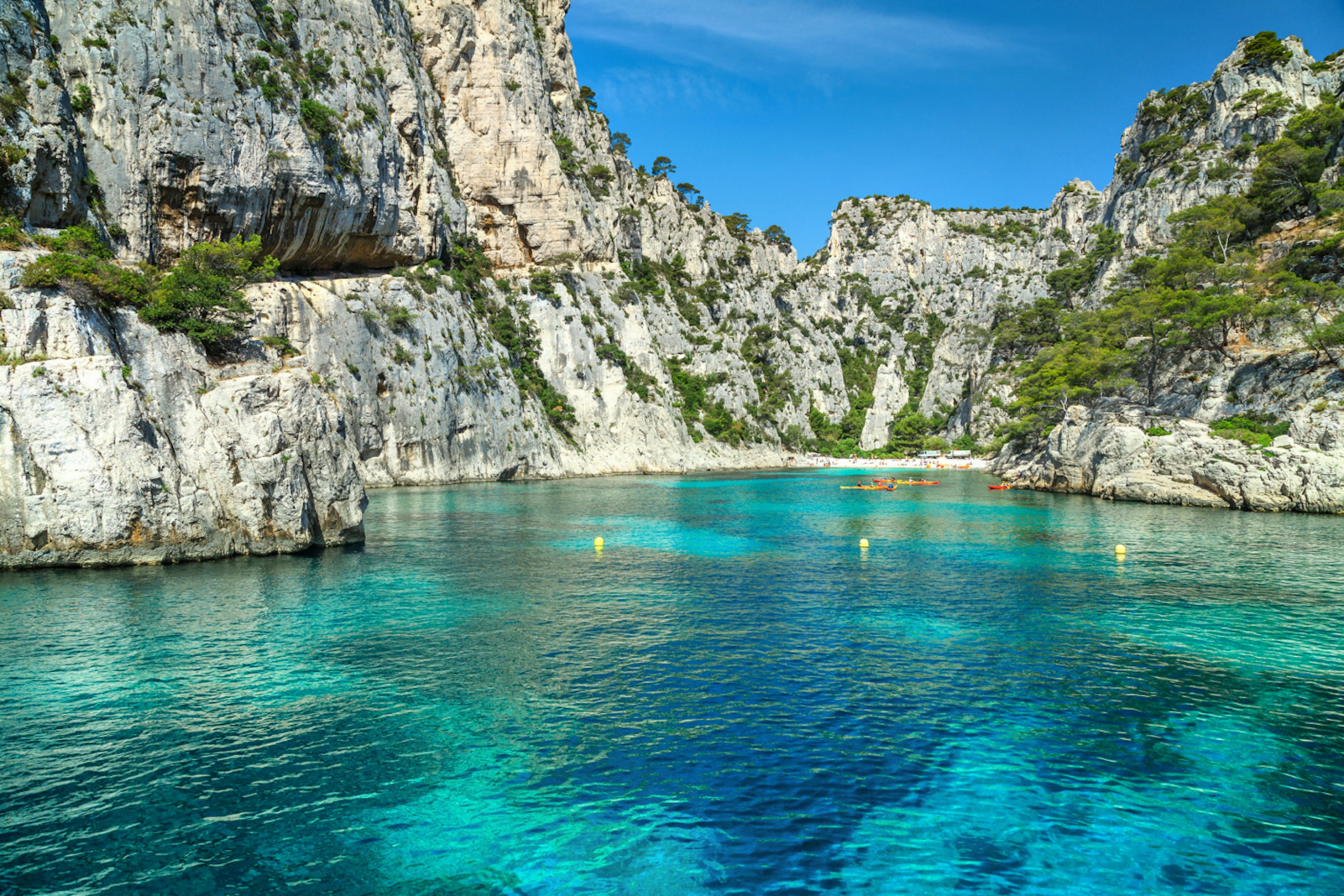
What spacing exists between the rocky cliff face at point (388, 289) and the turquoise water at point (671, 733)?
15.1ft

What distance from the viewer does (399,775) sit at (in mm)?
10625

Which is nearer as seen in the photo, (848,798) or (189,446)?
(848,798)

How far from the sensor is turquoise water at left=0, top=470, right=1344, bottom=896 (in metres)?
8.54

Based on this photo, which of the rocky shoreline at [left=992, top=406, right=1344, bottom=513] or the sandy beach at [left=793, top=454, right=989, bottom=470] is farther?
the sandy beach at [left=793, top=454, right=989, bottom=470]

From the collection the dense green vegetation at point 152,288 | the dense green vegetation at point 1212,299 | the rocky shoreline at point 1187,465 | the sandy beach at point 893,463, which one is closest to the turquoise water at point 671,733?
the dense green vegetation at point 152,288

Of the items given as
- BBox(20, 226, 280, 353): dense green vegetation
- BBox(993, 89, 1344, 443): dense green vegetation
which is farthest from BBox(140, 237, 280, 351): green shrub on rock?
BBox(993, 89, 1344, 443): dense green vegetation

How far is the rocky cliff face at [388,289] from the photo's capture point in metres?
25.8

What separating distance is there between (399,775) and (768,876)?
18.2 ft

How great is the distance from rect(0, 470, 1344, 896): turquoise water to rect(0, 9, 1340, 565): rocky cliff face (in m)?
4.60

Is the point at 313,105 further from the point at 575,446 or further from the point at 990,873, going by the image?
the point at 990,873

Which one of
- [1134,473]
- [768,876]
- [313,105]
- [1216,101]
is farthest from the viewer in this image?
[1216,101]

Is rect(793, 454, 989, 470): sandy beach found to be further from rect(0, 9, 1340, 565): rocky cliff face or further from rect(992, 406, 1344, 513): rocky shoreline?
rect(992, 406, 1344, 513): rocky shoreline

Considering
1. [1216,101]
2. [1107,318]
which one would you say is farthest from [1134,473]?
[1216,101]

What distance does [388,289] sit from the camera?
70.8 m
